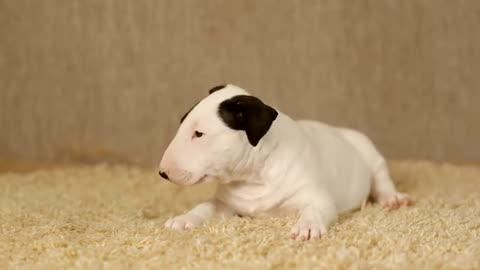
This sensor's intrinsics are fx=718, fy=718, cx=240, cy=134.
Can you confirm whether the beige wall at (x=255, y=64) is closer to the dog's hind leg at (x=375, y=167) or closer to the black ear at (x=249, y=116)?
the dog's hind leg at (x=375, y=167)

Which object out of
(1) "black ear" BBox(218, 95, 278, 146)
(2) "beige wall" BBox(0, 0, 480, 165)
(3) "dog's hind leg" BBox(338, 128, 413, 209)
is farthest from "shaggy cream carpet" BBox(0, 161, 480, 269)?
(2) "beige wall" BBox(0, 0, 480, 165)

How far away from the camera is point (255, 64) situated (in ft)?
12.0

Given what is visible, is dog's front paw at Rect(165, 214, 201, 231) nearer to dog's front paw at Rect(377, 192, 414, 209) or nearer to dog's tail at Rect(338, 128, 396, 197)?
dog's front paw at Rect(377, 192, 414, 209)

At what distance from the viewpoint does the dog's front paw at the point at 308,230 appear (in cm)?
182

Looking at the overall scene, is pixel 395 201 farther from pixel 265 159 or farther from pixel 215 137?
pixel 215 137

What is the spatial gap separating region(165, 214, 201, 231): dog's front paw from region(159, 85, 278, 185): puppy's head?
118 millimetres

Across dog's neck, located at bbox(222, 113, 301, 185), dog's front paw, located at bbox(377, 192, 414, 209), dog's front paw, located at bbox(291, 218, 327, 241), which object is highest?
dog's neck, located at bbox(222, 113, 301, 185)

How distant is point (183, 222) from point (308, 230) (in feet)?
1.28

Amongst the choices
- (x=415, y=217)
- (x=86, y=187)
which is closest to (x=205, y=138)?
(x=415, y=217)

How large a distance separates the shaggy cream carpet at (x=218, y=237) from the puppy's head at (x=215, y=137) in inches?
6.2

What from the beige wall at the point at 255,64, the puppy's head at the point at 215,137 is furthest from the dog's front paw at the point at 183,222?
the beige wall at the point at 255,64

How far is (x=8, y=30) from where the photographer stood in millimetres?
3682

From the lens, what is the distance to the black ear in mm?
1976

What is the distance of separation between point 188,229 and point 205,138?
0.26m
